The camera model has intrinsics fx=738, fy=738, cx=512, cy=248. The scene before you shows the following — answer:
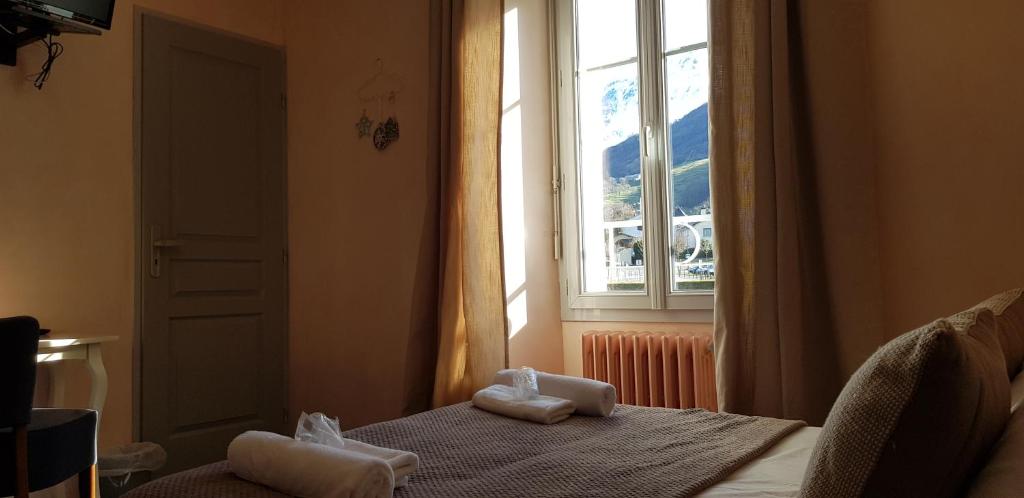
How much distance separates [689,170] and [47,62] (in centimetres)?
271

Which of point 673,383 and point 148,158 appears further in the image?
point 148,158

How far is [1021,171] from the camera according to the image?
86.3 inches

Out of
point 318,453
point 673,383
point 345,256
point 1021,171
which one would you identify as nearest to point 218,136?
point 345,256

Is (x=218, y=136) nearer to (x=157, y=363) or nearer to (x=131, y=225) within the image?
(x=131, y=225)

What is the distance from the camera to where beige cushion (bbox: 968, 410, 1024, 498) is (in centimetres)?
77

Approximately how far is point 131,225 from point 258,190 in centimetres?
68

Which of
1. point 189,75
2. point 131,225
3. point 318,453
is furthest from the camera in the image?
point 189,75

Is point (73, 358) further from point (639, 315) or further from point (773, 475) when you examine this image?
point (773, 475)

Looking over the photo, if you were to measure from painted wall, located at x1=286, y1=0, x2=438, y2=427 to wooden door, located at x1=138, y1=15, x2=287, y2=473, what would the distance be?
0.13m

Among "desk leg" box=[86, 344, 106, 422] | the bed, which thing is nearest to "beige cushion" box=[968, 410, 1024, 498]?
the bed

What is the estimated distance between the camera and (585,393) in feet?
6.82

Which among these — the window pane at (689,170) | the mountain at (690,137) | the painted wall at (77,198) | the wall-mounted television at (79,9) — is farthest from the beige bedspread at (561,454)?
the wall-mounted television at (79,9)

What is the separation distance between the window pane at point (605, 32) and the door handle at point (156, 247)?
210cm

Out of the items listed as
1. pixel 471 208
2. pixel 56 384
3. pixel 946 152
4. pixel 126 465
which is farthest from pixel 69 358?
pixel 946 152
